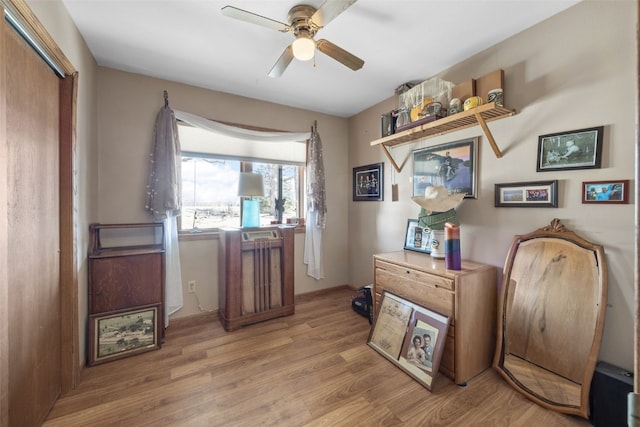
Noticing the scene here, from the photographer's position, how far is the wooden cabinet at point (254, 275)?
99.8 inches

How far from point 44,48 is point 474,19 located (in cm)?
256

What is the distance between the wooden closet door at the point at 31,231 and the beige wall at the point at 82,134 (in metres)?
0.20

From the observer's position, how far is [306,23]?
1573mm

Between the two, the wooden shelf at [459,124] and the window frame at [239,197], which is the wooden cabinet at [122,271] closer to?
the window frame at [239,197]

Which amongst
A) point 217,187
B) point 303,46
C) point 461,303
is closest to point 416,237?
point 461,303

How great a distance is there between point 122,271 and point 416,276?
234cm

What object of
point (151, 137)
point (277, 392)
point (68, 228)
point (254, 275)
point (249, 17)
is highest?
point (249, 17)

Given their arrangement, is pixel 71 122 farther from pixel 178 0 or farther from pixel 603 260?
pixel 603 260

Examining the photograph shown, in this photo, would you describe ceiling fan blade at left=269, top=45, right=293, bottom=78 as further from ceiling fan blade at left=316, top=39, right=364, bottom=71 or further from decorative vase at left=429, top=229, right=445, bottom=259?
decorative vase at left=429, top=229, right=445, bottom=259

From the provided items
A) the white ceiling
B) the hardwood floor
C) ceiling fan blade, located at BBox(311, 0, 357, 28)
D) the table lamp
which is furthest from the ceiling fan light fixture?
the hardwood floor

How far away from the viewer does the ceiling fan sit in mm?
1384

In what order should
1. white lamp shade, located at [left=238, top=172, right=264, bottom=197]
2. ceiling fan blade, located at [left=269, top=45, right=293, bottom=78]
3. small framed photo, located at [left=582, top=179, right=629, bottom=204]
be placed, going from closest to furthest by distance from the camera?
small framed photo, located at [left=582, top=179, right=629, bottom=204]
ceiling fan blade, located at [left=269, top=45, right=293, bottom=78]
white lamp shade, located at [left=238, top=172, right=264, bottom=197]

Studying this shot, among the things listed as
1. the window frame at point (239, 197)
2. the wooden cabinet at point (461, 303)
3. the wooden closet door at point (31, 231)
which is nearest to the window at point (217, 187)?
the window frame at point (239, 197)

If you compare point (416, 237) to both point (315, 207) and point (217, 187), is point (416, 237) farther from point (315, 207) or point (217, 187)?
point (217, 187)
